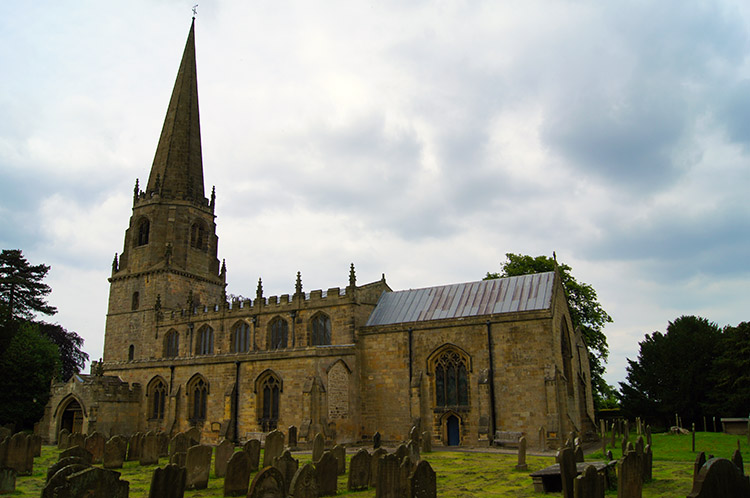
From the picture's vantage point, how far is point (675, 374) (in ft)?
112

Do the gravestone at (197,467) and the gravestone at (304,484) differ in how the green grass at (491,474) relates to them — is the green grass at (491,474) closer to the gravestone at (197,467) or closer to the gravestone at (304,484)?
the gravestone at (197,467)

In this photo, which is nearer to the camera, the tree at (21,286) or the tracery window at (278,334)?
the tracery window at (278,334)

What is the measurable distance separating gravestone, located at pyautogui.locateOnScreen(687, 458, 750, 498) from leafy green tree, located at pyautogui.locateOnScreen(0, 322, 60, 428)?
35.4 meters

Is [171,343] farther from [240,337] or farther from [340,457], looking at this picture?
[340,457]

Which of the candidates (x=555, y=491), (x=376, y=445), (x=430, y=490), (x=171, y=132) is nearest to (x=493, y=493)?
(x=555, y=491)

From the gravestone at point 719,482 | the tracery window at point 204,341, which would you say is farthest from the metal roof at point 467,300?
the gravestone at point 719,482

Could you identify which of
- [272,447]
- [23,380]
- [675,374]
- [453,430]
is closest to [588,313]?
[675,374]

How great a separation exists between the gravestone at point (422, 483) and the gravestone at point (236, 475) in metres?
4.19

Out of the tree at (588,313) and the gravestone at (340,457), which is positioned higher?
the tree at (588,313)

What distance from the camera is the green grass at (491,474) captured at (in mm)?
12117

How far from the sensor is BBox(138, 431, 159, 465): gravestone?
62.6 ft

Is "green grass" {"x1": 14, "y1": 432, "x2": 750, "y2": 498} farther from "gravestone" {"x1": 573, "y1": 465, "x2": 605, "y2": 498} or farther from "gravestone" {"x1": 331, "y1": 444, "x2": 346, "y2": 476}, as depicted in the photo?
"gravestone" {"x1": 573, "y1": 465, "x2": 605, "y2": 498}

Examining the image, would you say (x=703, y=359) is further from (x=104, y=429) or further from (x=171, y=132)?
(x=171, y=132)

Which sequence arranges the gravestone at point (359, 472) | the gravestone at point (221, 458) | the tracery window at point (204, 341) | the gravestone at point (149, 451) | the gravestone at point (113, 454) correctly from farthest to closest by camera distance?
the tracery window at point (204, 341)
the gravestone at point (149, 451)
the gravestone at point (113, 454)
the gravestone at point (221, 458)
the gravestone at point (359, 472)
